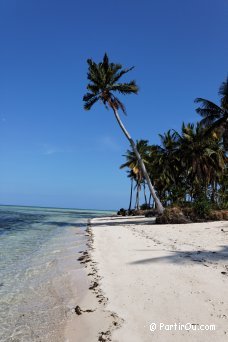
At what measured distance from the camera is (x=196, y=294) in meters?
5.74

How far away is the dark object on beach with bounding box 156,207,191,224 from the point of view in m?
22.9

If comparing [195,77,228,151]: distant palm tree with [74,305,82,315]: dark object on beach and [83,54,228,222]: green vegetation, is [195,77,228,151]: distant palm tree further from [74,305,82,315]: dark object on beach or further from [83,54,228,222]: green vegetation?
[74,305,82,315]: dark object on beach

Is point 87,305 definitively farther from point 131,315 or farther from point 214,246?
point 214,246

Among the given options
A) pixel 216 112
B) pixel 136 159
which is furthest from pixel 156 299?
pixel 136 159

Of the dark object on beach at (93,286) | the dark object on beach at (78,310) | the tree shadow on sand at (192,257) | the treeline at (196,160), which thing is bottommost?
the dark object on beach at (78,310)

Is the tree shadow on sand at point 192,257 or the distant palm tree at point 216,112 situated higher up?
the distant palm tree at point 216,112

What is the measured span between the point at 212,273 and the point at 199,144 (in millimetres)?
34770

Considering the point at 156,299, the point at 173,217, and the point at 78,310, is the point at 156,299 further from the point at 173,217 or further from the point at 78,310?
the point at 173,217

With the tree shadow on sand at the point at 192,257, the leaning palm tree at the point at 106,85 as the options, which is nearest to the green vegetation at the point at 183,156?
the leaning palm tree at the point at 106,85

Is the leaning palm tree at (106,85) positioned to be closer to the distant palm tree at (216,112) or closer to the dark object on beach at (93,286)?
the distant palm tree at (216,112)

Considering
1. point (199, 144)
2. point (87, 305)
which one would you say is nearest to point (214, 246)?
point (87, 305)

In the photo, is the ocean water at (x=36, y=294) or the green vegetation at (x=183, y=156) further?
the green vegetation at (x=183, y=156)

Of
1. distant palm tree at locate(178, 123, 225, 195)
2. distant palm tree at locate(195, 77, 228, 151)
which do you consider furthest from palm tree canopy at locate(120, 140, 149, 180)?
distant palm tree at locate(195, 77, 228, 151)

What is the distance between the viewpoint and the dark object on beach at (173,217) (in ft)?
75.3
